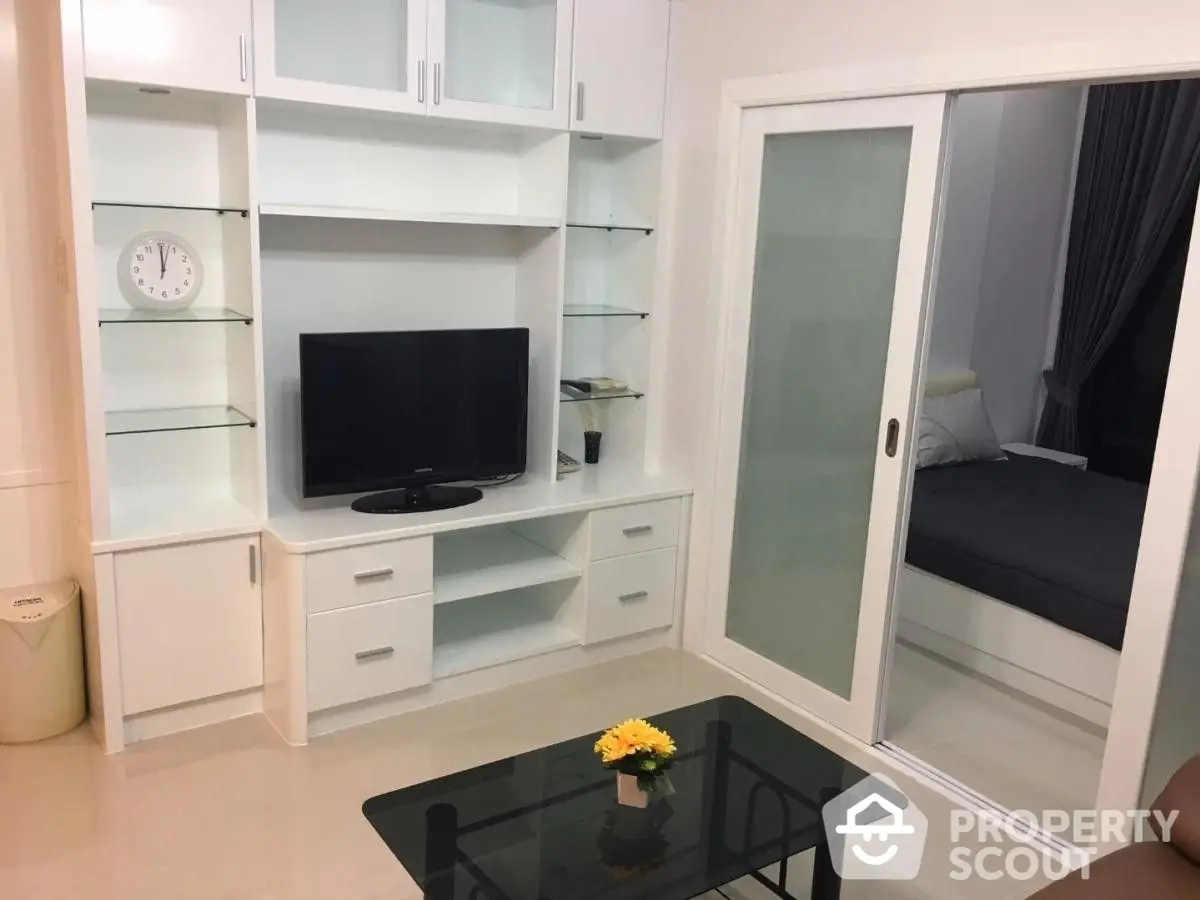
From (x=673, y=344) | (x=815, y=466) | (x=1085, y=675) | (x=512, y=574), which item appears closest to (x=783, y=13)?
(x=673, y=344)

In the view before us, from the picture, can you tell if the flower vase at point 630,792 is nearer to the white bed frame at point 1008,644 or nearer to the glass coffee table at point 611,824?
the glass coffee table at point 611,824

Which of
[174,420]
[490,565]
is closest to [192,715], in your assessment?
[174,420]

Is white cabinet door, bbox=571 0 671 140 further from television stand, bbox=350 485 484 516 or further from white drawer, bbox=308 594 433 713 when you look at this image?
white drawer, bbox=308 594 433 713

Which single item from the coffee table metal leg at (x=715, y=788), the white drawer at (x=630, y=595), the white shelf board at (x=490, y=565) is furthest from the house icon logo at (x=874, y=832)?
the white shelf board at (x=490, y=565)

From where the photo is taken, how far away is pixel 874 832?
276 centimetres

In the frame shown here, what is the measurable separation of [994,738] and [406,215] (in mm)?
2568

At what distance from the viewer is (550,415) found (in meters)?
3.65

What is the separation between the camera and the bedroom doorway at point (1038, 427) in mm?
3316

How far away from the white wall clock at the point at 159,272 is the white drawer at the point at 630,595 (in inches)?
63.9

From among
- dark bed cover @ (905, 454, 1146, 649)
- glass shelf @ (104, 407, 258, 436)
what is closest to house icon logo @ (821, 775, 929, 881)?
dark bed cover @ (905, 454, 1146, 649)

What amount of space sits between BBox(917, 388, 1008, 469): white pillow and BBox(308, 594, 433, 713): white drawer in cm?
247

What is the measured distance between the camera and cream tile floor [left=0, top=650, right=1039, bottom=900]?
7.95ft

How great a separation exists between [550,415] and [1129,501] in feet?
8.29

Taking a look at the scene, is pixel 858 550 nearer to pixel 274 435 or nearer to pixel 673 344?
pixel 673 344
